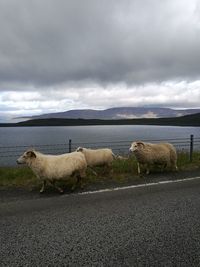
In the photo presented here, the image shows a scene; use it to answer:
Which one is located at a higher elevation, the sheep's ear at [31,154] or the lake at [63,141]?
the sheep's ear at [31,154]

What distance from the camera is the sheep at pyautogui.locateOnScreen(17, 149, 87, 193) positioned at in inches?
342

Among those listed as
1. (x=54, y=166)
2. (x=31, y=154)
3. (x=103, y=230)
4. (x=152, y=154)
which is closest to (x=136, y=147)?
(x=152, y=154)

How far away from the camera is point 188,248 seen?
4.75m

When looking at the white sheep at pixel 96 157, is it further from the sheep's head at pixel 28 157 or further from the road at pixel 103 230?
the road at pixel 103 230

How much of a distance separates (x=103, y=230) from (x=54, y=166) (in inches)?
143

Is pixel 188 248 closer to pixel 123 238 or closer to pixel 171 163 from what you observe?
pixel 123 238

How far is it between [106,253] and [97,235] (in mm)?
676

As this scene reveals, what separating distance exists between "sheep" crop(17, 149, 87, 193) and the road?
827 mm

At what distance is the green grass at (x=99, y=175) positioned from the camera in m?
9.51

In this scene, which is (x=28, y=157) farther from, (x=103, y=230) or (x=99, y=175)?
(x=103, y=230)

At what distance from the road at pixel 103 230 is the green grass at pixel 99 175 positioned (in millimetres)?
1791

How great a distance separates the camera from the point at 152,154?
11625 mm

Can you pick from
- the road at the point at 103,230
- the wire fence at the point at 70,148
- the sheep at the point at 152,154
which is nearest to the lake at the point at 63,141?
the wire fence at the point at 70,148

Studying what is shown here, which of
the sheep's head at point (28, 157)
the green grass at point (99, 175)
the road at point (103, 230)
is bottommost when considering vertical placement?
the green grass at point (99, 175)
